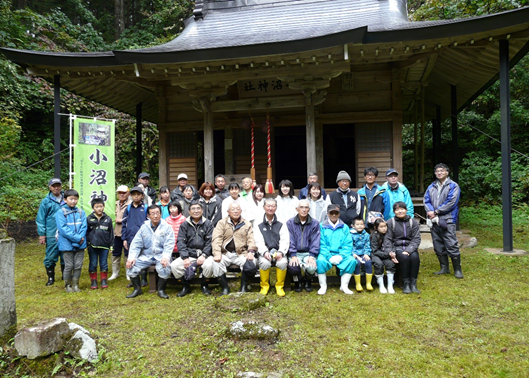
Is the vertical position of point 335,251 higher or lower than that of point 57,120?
lower

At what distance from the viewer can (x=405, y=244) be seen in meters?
4.66

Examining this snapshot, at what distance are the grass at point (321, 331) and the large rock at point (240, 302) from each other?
10 cm

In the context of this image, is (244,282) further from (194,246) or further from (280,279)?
(194,246)

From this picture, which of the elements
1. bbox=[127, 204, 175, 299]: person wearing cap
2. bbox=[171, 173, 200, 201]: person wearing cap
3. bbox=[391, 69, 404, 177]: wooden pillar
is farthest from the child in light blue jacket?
bbox=[391, 69, 404, 177]: wooden pillar

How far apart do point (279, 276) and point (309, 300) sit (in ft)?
1.72

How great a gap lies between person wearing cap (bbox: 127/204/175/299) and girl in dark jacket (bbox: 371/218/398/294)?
9.19 feet

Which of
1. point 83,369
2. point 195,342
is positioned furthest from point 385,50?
point 83,369

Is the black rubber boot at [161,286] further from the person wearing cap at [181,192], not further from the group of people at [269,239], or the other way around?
the person wearing cap at [181,192]

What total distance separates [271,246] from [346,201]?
1.41 meters

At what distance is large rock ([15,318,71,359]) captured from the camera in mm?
2773

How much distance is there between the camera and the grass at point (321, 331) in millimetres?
2766

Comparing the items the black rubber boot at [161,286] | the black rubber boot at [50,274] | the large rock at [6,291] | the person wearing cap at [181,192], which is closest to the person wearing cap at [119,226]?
the person wearing cap at [181,192]

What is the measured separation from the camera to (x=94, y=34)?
56.1ft

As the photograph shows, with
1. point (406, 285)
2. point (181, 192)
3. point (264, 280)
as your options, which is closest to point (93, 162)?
point (181, 192)
